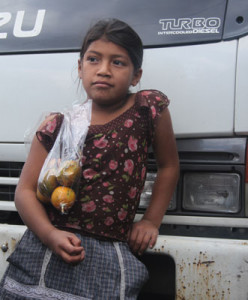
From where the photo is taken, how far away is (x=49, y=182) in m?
1.57

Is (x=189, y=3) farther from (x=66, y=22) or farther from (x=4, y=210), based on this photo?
(x=4, y=210)

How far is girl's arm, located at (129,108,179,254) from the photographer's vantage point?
67.0 inches

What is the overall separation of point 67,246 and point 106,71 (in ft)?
2.09

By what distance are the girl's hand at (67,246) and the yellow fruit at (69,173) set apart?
0.59 feet

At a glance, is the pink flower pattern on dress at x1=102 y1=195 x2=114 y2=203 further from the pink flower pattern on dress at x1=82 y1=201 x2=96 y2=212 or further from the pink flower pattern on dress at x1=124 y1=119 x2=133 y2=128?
the pink flower pattern on dress at x1=124 y1=119 x2=133 y2=128

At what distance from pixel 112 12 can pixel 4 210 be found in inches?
42.1

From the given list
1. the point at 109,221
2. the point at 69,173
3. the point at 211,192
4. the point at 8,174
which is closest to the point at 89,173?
the point at 69,173

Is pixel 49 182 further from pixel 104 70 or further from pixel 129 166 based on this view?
pixel 104 70

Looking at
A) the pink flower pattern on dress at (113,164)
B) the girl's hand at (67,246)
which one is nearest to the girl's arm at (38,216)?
the girl's hand at (67,246)

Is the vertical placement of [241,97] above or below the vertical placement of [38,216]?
above

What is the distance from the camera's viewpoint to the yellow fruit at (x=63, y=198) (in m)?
1.53

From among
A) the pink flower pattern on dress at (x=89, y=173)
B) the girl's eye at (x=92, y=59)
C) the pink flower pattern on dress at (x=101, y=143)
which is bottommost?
the pink flower pattern on dress at (x=89, y=173)

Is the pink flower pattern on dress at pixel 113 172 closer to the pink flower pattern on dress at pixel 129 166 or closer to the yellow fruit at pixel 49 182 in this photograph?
the pink flower pattern on dress at pixel 129 166

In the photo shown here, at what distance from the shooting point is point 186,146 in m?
1.86
